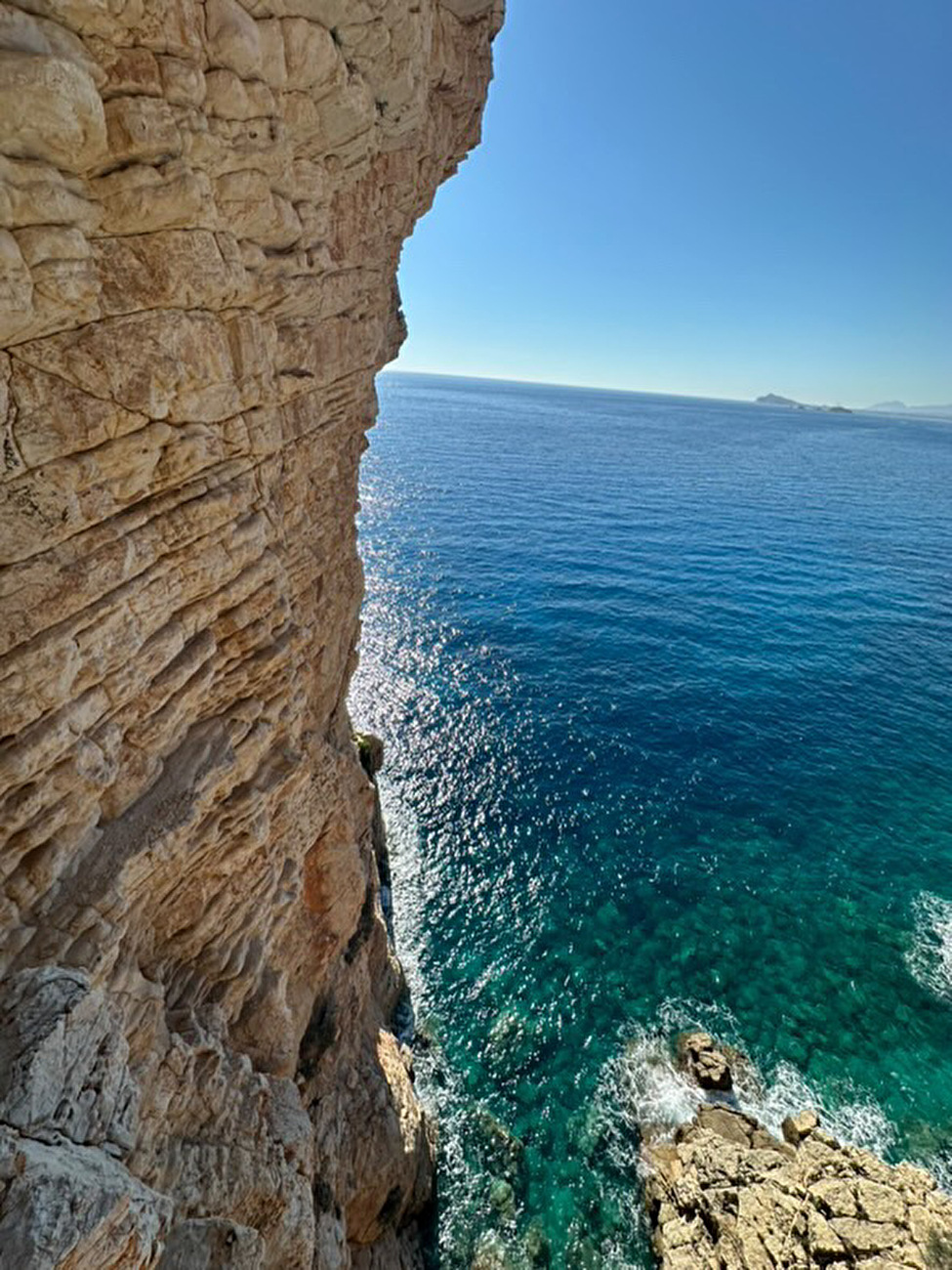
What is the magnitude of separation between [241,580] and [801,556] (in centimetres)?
7696

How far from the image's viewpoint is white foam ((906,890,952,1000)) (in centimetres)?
2762

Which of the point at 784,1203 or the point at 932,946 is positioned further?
the point at 932,946

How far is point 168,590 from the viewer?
10406 millimetres

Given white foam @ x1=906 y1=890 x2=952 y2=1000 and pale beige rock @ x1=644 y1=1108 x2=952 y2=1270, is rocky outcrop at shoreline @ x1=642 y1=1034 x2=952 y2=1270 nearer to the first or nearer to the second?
pale beige rock @ x1=644 y1=1108 x2=952 y2=1270

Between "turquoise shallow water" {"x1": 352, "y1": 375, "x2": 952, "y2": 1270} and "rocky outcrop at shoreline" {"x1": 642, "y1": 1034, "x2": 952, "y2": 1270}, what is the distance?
4.26 feet

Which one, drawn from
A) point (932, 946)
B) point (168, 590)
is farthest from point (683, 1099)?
point (168, 590)

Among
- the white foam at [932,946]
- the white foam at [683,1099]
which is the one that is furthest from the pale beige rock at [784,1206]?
the white foam at [932,946]

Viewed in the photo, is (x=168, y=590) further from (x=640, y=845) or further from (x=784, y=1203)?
(x=640, y=845)

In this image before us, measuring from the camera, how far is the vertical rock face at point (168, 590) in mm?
7516

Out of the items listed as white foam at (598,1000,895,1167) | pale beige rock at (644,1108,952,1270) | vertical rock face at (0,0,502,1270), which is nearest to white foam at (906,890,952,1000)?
white foam at (598,1000,895,1167)

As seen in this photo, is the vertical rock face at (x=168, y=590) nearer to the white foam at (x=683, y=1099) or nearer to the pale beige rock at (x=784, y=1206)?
the white foam at (x=683, y=1099)

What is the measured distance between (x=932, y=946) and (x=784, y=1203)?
15873 mm

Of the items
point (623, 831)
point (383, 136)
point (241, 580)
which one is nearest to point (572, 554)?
point (623, 831)

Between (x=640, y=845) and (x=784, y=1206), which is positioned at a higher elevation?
(x=640, y=845)
